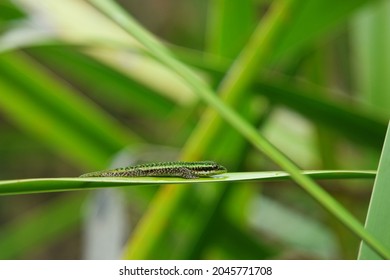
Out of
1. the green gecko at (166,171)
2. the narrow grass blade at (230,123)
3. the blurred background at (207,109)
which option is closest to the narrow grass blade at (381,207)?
the narrow grass blade at (230,123)

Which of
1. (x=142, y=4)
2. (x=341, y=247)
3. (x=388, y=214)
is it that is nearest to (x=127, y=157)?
(x=341, y=247)

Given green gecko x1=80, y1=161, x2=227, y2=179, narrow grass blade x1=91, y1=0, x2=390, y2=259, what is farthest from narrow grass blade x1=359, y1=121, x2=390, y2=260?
green gecko x1=80, y1=161, x2=227, y2=179

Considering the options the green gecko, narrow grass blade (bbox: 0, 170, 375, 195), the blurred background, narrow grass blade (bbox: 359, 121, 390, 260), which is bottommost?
narrow grass blade (bbox: 359, 121, 390, 260)

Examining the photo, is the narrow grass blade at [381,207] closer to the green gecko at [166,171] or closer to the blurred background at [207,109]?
the green gecko at [166,171]

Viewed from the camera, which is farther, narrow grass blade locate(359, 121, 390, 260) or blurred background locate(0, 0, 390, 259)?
blurred background locate(0, 0, 390, 259)

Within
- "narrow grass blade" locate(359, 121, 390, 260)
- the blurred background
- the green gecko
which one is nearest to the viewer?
"narrow grass blade" locate(359, 121, 390, 260)

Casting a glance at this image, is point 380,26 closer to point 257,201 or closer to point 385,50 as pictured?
point 385,50

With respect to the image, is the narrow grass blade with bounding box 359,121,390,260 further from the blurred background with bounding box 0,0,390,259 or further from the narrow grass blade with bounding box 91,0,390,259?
the blurred background with bounding box 0,0,390,259

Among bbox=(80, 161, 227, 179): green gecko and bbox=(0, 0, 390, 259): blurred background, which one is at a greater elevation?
bbox=(0, 0, 390, 259): blurred background

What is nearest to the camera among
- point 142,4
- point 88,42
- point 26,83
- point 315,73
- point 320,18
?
point 88,42
